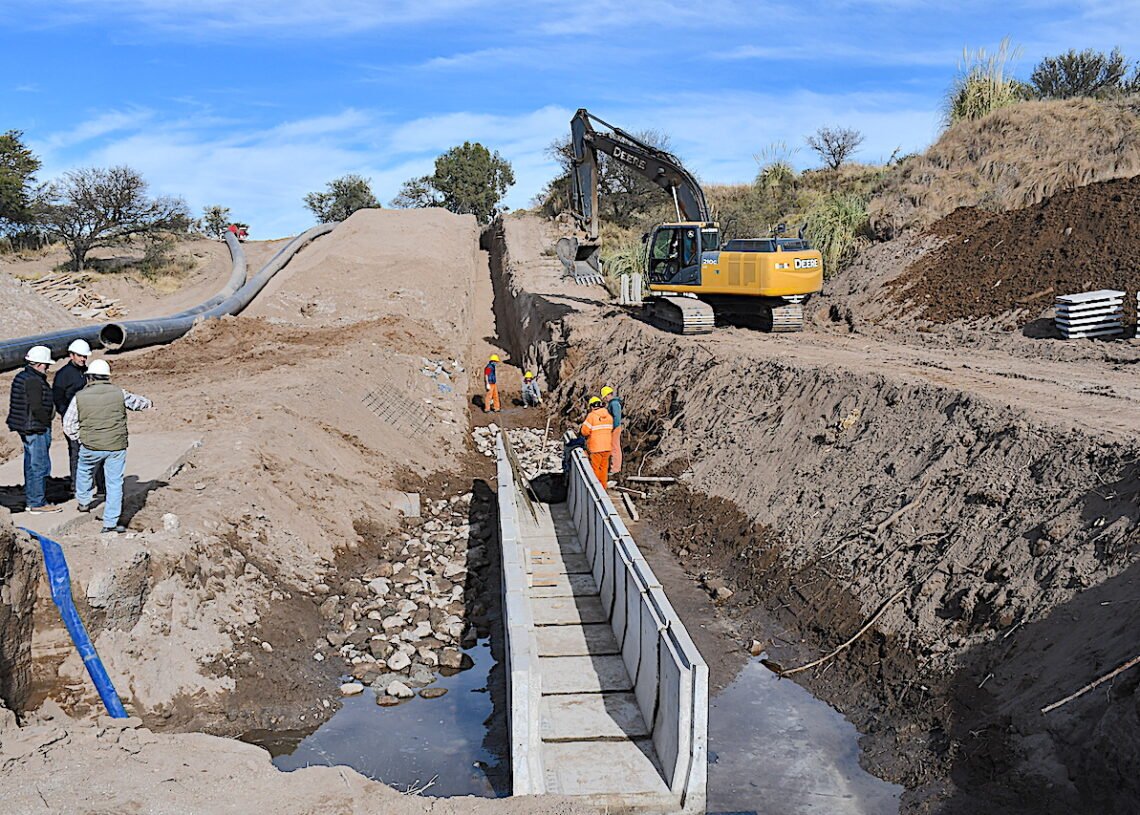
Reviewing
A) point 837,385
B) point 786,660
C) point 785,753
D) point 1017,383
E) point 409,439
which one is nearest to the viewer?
point 785,753

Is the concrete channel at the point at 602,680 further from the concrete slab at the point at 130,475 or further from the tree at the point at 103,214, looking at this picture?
the tree at the point at 103,214

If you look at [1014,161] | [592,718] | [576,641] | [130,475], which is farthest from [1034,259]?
[130,475]

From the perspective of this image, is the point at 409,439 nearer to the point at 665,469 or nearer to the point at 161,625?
the point at 665,469

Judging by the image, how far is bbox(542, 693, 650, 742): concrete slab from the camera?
7504 mm

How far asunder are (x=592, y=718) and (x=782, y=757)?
5.10ft

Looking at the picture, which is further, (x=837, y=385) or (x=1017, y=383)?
(x=837, y=385)

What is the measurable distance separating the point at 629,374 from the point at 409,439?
202 inches

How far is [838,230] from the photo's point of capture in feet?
83.6

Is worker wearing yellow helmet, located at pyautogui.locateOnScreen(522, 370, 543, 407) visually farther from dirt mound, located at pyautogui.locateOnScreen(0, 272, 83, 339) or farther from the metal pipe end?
dirt mound, located at pyautogui.locateOnScreen(0, 272, 83, 339)

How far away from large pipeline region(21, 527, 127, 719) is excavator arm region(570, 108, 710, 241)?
14.3 m

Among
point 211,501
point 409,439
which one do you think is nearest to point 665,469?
point 409,439

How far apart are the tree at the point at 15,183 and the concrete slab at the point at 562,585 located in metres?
33.4

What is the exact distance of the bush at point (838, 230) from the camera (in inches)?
988

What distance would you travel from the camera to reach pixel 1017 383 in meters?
11.9
